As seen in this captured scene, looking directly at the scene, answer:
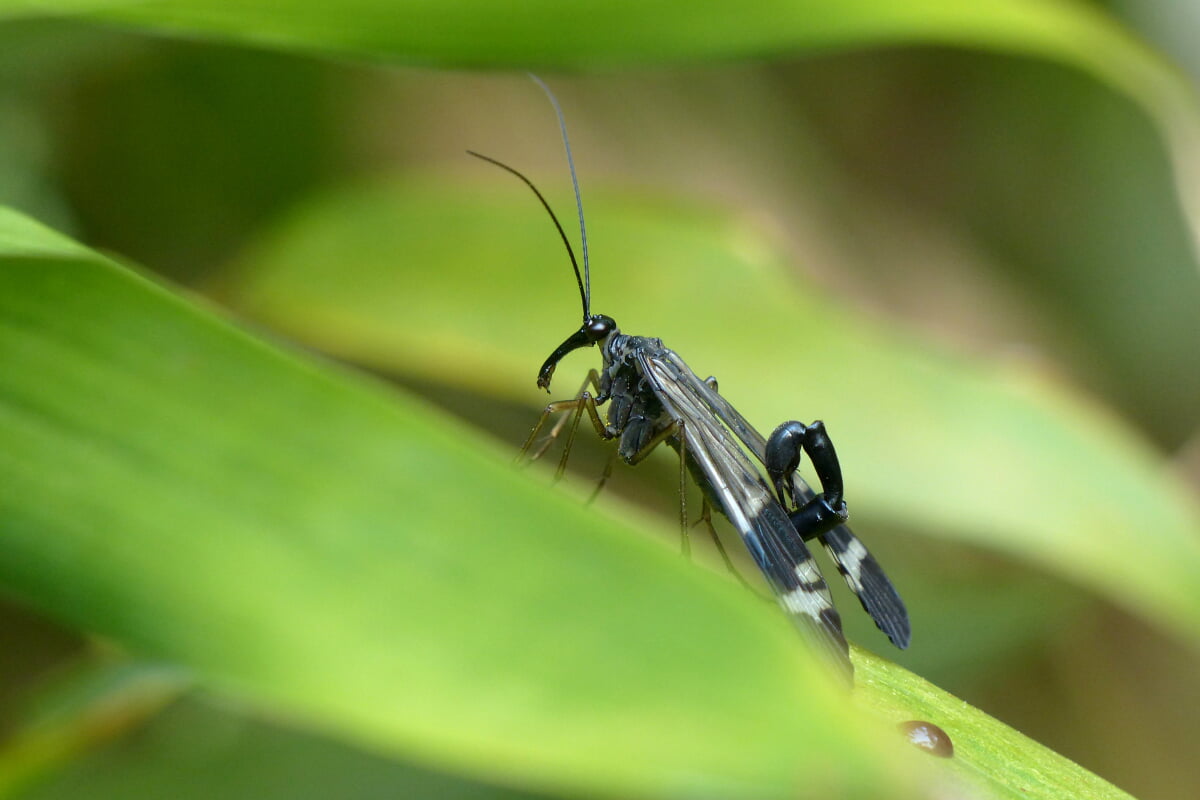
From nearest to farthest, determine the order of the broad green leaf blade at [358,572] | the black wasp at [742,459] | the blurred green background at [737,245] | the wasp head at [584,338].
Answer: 1. the broad green leaf blade at [358,572]
2. the black wasp at [742,459]
3. the wasp head at [584,338]
4. the blurred green background at [737,245]

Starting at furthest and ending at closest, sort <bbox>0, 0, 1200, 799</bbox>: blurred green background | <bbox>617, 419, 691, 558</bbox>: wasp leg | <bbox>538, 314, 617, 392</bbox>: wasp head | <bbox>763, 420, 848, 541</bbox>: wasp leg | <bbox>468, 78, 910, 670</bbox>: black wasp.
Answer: <bbox>0, 0, 1200, 799</bbox>: blurred green background → <bbox>538, 314, 617, 392</bbox>: wasp head → <bbox>617, 419, 691, 558</bbox>: wasp leg → <bbox>763, 420, 848, 541</bbox>: wasp leg → <bbox>468, 78, 910, 670</bbox>: black wasp

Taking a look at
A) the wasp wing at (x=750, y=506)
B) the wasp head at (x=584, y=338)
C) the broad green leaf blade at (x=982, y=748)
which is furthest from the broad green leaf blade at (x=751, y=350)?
the broad green leaf blade at (x=982, y=748)

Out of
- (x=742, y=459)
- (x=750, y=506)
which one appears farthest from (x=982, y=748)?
(x=742, y=459)

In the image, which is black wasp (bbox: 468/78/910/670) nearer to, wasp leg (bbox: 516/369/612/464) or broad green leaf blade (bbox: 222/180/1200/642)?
wasp leg (bbox: 516/369/612/464)

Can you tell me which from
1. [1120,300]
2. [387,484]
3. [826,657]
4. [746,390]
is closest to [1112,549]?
[746,390]

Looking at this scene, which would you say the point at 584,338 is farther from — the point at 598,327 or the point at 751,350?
the point at 751,350

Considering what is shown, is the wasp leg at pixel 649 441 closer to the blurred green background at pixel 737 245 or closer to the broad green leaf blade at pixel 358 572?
the blurred green background at pixel 737 245

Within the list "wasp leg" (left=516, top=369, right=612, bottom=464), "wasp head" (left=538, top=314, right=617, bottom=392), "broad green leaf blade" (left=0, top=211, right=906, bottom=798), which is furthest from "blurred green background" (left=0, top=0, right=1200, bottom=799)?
"broad green leaf blade" (left=0, top=211, right=906, bottom=798)
